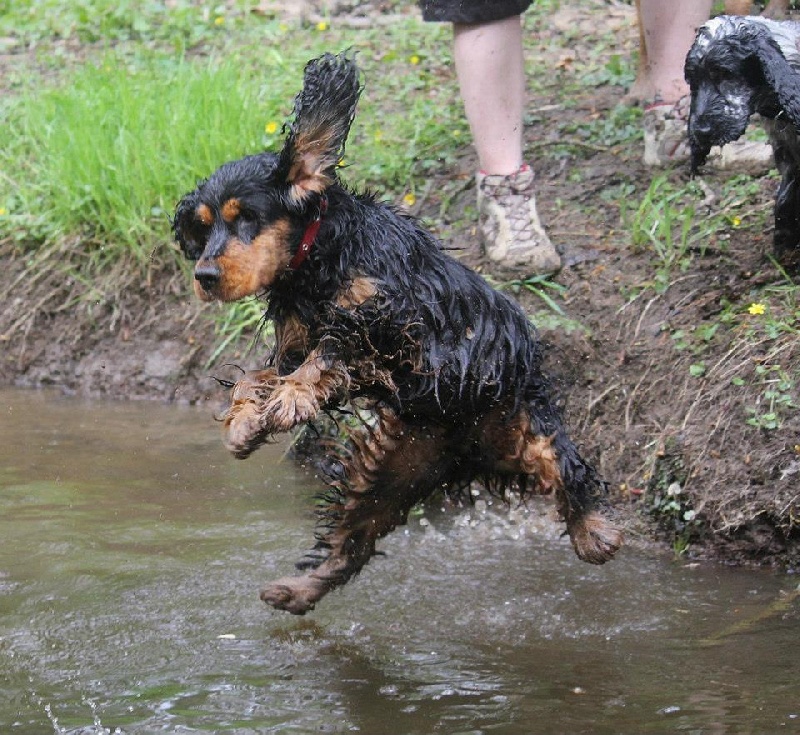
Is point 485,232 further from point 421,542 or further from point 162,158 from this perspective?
point 162,158

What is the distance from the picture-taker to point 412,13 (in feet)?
28.5

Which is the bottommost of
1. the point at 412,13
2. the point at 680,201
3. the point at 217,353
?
the point at 217,353

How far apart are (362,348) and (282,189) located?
530 mm

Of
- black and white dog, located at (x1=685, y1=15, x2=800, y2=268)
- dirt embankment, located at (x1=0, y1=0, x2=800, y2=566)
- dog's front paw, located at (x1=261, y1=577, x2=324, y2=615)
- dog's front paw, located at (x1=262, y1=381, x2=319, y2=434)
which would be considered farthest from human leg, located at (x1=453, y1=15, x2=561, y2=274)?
dog's front paw, located at (x1=262, y1=381, x2=319, y2=434)

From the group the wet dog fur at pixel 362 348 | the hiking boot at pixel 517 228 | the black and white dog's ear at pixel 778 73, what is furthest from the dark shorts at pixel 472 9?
the wet dog fur at pixel 362 348

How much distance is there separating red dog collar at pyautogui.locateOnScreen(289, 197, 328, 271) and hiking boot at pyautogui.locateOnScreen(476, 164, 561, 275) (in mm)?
1982

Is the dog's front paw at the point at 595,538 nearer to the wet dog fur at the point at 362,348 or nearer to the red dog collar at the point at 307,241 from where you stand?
the wet dog fur at the point at 362,348

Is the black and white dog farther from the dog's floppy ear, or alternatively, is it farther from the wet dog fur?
the dog's floppy ear

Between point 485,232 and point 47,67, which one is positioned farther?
point 47,67

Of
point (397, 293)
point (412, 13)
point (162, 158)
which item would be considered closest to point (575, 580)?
point (397, 293)

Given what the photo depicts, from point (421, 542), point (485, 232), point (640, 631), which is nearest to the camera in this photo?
point (640, 631)

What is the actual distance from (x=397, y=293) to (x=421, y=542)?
1.43 m

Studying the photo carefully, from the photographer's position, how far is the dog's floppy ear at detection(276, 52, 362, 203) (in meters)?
3.65

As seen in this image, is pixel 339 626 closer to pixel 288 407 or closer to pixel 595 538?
pixel 595 538
